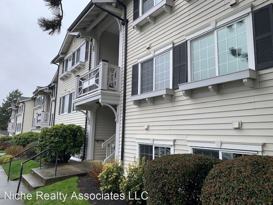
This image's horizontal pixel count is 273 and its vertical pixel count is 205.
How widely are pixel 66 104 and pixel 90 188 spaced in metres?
11.1

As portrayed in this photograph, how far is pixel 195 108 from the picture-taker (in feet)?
22.4

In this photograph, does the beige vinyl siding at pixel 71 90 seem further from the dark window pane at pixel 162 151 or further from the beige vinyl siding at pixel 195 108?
the dark window pane at pixel 162 151

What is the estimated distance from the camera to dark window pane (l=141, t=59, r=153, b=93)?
8945mm

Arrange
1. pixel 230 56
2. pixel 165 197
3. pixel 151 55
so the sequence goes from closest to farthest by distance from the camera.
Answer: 1. pixel 165 197
2. pixel 230 56
3. pixel 151 55

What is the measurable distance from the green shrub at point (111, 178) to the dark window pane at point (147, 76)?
9.75 ft

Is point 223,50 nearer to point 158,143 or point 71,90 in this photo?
point 158,143

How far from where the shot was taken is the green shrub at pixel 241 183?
3154 millimetres

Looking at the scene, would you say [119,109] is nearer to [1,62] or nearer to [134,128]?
[134,128]

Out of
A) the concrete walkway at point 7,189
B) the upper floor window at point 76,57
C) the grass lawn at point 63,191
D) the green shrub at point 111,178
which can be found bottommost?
the concrete walkway at point 7,189

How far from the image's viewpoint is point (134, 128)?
378 inches

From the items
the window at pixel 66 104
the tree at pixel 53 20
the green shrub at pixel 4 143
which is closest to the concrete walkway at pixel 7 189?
the window at pixel 66 104

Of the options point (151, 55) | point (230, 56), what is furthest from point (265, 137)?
point (151, 55)

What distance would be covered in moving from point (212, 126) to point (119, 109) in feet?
17.0

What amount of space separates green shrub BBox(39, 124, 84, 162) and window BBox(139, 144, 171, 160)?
17.3ft
